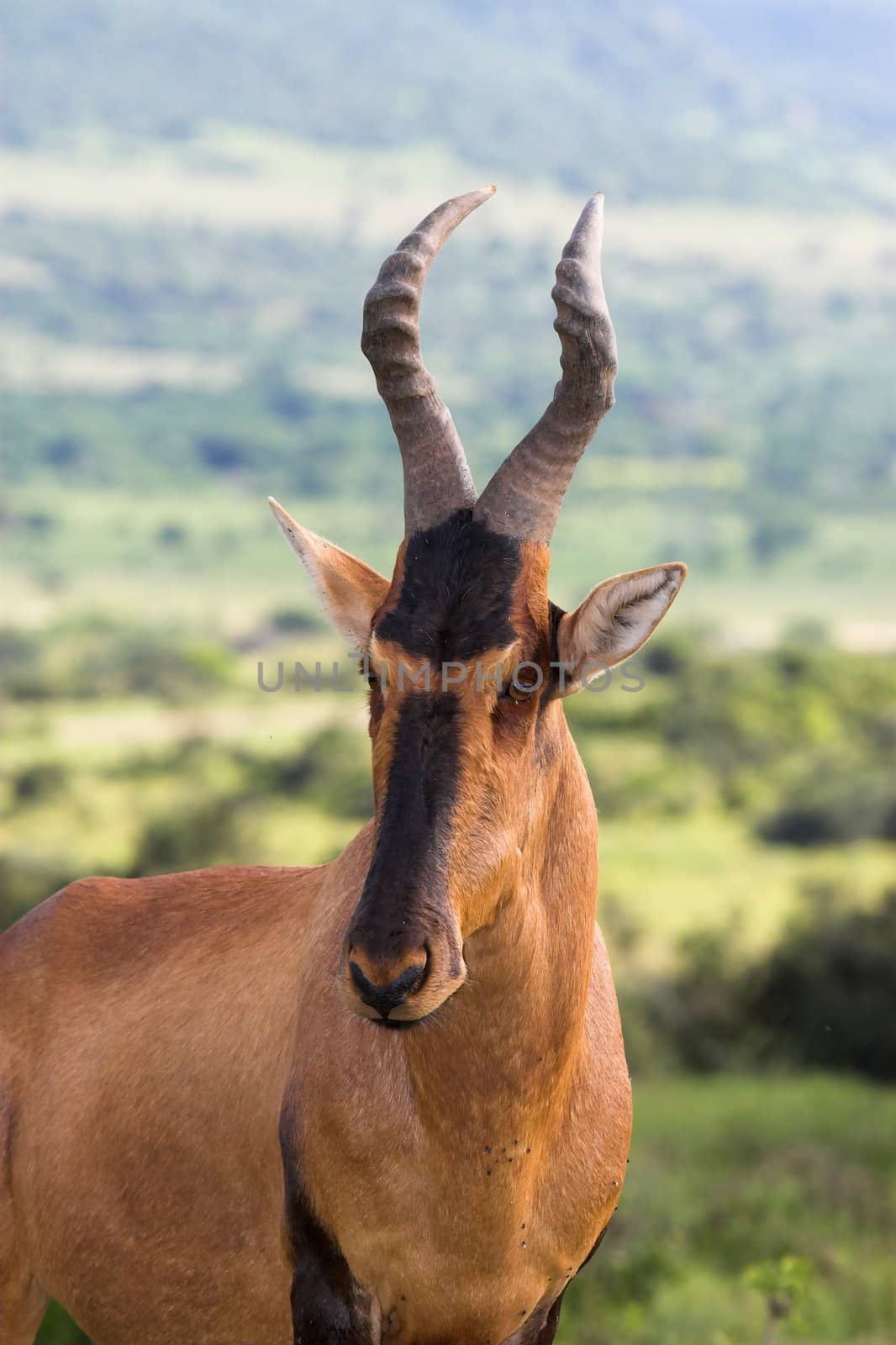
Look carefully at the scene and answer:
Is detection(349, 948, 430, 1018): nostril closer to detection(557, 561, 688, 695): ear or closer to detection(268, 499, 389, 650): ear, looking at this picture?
detection(557, 561, 688, 695): ear

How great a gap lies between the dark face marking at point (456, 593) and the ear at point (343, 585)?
0.53 metres

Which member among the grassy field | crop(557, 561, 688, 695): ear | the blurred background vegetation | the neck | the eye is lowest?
the blurred background vegetation

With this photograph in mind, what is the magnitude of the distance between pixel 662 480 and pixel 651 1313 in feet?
558

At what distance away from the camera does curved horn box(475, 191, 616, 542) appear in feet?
19.3

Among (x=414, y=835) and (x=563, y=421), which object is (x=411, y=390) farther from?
(x=414, y=835)

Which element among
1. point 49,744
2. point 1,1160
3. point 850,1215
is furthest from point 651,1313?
point 49,744

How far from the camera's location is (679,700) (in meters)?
97.8

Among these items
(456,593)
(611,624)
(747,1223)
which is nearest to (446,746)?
(456,593)

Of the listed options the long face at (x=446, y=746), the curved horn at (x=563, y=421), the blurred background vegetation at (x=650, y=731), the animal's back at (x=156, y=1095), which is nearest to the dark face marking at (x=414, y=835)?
the long face at (x=446, y=746)

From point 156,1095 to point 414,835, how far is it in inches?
84.0

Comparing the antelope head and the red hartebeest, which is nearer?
the antelope head

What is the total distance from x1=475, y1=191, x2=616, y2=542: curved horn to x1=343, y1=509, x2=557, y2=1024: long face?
0.11 metres

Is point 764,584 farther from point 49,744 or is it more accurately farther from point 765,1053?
point 765,1053

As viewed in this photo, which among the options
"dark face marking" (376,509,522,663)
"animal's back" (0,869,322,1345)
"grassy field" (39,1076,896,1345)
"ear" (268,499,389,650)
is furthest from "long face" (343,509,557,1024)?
"grassy field" (39,1076,896,1345)
